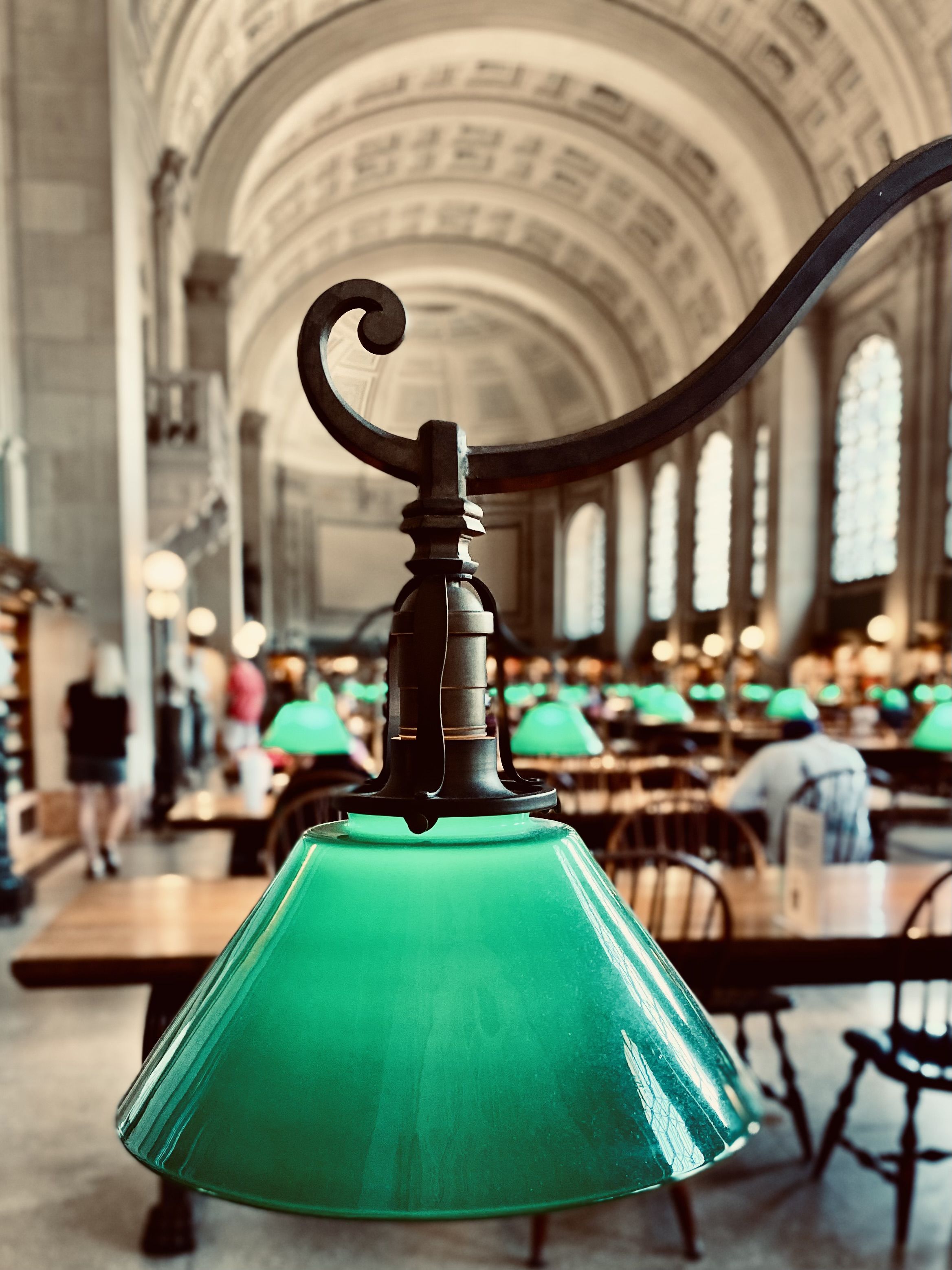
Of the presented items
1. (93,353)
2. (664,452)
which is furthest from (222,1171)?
(664,452)

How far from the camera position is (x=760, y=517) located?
21938mm

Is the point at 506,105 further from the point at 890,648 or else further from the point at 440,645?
the point at 440,645

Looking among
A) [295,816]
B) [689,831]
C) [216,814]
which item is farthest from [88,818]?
[689,831]

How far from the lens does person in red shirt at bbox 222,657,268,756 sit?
11.4m

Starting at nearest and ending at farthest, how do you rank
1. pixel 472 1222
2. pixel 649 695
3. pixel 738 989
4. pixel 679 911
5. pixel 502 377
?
pixel 472 1222 < pixel 679 911 < pixel 738 989 < pixel 649 695 < pixel 502 377

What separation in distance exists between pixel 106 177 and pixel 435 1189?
32.0 ft

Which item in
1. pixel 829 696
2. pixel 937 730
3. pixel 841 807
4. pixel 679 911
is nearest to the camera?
pixel 679 911

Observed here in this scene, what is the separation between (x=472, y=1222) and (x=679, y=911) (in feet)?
3.70

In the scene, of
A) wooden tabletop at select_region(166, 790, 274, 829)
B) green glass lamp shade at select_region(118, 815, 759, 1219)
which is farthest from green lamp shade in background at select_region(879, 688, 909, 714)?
green glass lamp shade at select_region(118, 815, 759, 1219)

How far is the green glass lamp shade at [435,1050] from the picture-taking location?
1.52 ft

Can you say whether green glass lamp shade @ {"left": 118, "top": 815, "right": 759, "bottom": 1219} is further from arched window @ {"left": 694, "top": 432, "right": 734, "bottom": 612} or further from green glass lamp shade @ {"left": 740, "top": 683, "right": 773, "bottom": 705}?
arched window @ {"left": 694, "top": 432, "right": 734, "bottom": 612}

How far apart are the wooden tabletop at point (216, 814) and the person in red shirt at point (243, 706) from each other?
5804 millimetres

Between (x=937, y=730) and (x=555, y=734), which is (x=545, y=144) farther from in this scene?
(x=555, y=734)

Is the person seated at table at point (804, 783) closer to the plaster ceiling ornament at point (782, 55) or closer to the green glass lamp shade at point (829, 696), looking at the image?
the green glass lamp shade at point (829, 696)
